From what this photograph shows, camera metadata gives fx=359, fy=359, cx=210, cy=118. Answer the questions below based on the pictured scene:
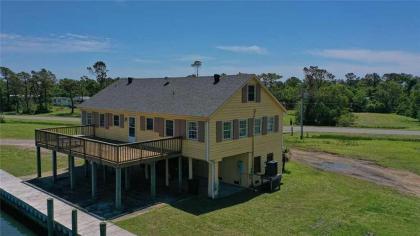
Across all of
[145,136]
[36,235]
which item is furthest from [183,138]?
[36,235]

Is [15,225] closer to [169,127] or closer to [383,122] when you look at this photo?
[169,127]

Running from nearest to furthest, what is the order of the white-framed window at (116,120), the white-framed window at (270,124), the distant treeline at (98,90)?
1. the white-framed window at (270,124)
2. the white-framed window at (116,120)
3. the distant treeline at (98,90)

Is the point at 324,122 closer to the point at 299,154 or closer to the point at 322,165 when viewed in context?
the point at 299,154

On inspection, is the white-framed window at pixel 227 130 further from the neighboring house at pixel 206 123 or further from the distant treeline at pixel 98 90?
the distant treeline at pixel 98 90

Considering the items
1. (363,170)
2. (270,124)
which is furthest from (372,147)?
(270,124)

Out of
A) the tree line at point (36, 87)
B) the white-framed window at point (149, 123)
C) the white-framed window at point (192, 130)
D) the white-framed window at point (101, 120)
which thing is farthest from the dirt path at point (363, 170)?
the tree line at point (36, 87)

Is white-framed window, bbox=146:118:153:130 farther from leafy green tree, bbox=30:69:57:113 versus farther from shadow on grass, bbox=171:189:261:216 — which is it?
leafy green tree, bbox=30:69:57:113
